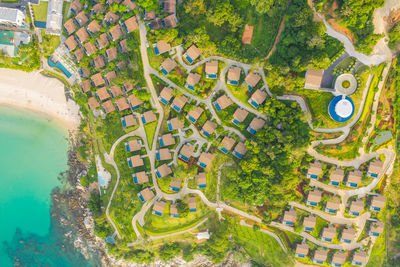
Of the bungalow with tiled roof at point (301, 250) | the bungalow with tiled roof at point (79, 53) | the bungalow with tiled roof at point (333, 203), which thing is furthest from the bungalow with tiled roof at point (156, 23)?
A: the bungalow with tiled roof at point (301, 250)

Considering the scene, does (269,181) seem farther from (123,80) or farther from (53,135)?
(53,135)

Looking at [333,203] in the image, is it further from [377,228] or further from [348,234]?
[377,228]

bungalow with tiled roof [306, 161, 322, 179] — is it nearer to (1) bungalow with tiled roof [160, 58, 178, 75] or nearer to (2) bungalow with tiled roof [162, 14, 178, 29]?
(1) bungalow with tiled roof [160, 58, 178, 75]

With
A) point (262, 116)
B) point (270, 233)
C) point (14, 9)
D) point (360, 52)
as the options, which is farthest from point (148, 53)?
point (270, 233)

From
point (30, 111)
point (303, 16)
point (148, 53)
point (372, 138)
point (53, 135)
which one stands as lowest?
point (53, 135)

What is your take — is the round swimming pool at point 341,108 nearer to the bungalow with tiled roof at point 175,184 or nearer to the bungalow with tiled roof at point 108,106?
the bungalow with tiled roof at point 175,184

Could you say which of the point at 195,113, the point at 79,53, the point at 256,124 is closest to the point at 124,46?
the point at 79,53
